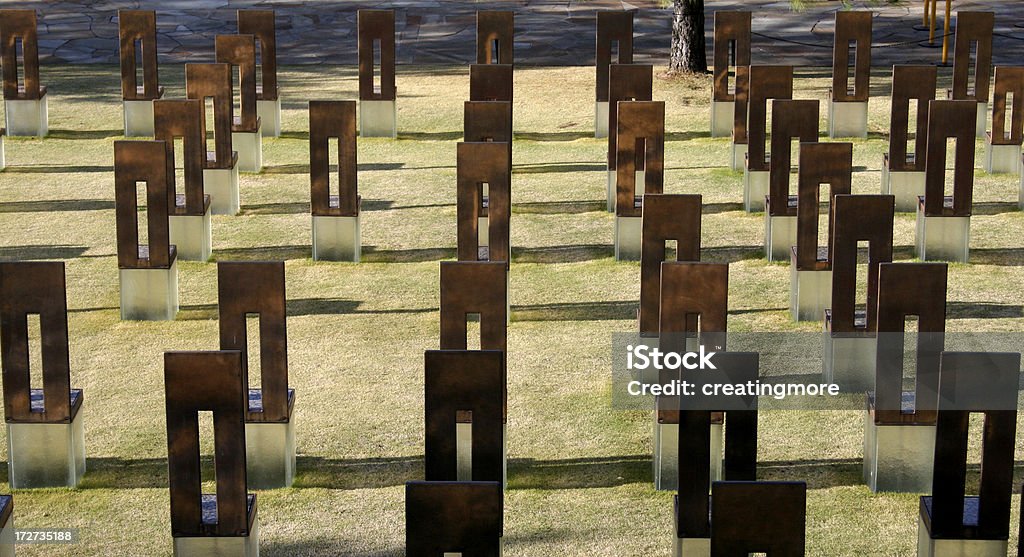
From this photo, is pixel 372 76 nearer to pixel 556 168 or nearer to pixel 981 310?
pixel 556 168

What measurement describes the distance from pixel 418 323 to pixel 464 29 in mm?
11070

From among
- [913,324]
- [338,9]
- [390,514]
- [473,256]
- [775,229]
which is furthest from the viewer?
[338,9]


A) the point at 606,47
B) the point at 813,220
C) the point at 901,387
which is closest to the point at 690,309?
the point at 901,387

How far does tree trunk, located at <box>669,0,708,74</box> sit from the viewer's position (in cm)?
1520

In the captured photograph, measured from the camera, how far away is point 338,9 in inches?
816

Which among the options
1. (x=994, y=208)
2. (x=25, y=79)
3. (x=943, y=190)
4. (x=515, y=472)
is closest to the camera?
(x=515, y=472)

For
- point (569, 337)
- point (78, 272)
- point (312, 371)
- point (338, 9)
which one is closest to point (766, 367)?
point (569, 337)

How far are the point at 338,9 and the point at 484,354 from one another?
626 inches

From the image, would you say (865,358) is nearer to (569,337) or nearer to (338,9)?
(569,337)

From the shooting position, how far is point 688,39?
50.7ft

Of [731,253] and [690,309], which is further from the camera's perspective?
[731,253]

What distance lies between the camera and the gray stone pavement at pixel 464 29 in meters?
17.5

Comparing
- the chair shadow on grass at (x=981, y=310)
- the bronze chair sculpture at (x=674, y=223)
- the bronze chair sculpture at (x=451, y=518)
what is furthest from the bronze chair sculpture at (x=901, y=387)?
the chair shadow on grass at (x=981, y=310)

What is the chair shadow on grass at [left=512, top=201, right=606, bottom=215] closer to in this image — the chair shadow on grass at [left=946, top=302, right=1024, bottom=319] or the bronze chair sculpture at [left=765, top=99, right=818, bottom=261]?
the bronze chair sculpture at [left=765, top=99, right=818, bottom=261]
